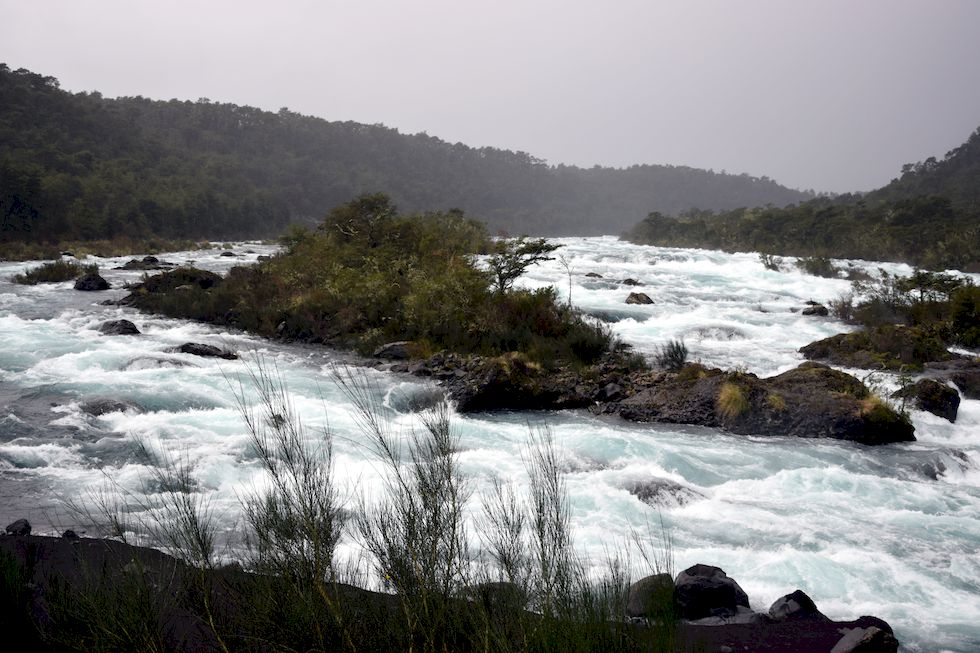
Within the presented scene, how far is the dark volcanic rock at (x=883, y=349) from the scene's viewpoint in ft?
47.1

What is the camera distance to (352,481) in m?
8.25

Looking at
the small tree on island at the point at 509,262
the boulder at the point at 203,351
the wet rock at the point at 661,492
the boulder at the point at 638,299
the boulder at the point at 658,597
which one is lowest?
the wet rock at the point at 661,492

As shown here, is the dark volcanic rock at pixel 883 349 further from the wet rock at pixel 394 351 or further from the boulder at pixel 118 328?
the boulder at pixel 118 328

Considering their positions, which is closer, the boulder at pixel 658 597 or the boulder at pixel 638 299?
the boulder at pixel 658 597

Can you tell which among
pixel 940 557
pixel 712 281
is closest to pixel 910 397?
pixel 940 557

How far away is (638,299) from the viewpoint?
79.5 ft

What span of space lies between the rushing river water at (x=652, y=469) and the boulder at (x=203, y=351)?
1.77 ft

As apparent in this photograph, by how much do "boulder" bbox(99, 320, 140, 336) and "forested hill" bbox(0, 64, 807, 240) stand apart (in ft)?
104

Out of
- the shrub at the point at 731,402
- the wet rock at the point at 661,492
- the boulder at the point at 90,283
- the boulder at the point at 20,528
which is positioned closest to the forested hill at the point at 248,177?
the boulder at the point at 90,283

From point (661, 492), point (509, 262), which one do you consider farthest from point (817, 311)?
point (661, 492)

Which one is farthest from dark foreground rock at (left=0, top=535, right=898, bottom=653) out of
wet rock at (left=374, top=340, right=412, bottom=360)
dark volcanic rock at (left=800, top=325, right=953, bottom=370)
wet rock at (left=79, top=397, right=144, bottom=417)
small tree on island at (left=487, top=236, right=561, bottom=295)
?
small tree on island at (left=487, top=236, right=561, bottom=295)

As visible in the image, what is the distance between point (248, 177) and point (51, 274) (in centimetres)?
7222

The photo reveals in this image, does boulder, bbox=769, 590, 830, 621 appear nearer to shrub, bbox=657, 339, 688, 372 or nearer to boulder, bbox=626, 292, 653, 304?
shrub, bbox=657, 339, 688, 372

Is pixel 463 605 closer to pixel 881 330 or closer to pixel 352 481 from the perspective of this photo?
pixel 352 481
